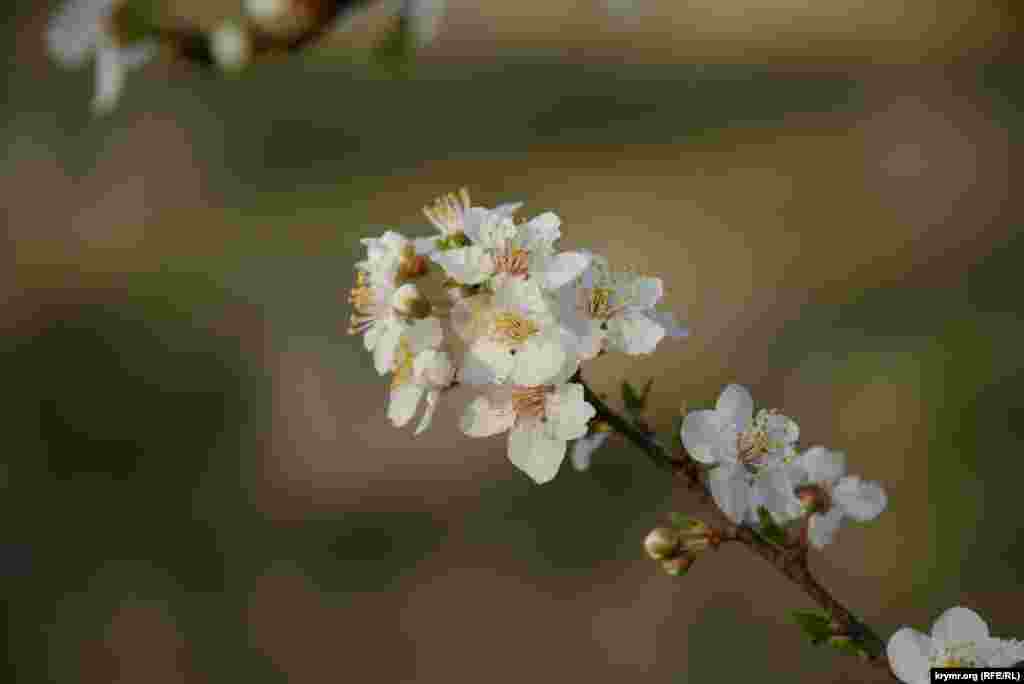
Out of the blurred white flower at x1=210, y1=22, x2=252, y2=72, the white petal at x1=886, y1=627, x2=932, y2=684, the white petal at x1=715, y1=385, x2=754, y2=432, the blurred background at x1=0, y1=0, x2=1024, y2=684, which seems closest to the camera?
the white petal at x1=886, y1=627, x2=932, y2=684

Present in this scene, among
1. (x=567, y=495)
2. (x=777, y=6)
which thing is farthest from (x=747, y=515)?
(x=777, y=6)

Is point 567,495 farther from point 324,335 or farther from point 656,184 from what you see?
point 656,184

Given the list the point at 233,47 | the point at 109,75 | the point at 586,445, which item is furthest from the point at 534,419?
the point at 109,75

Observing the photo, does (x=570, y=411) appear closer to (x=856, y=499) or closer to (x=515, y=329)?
(x=515, y=329)

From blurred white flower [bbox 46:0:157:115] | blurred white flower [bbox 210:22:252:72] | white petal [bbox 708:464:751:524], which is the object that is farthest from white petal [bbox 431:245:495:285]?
blurred white flower [bbox 46:0:157:115]

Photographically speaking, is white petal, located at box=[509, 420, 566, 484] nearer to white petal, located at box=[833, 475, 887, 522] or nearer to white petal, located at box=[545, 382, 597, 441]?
white petal, located at box=[545, 382, 597, 441]

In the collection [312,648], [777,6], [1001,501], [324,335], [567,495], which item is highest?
[777,6]
